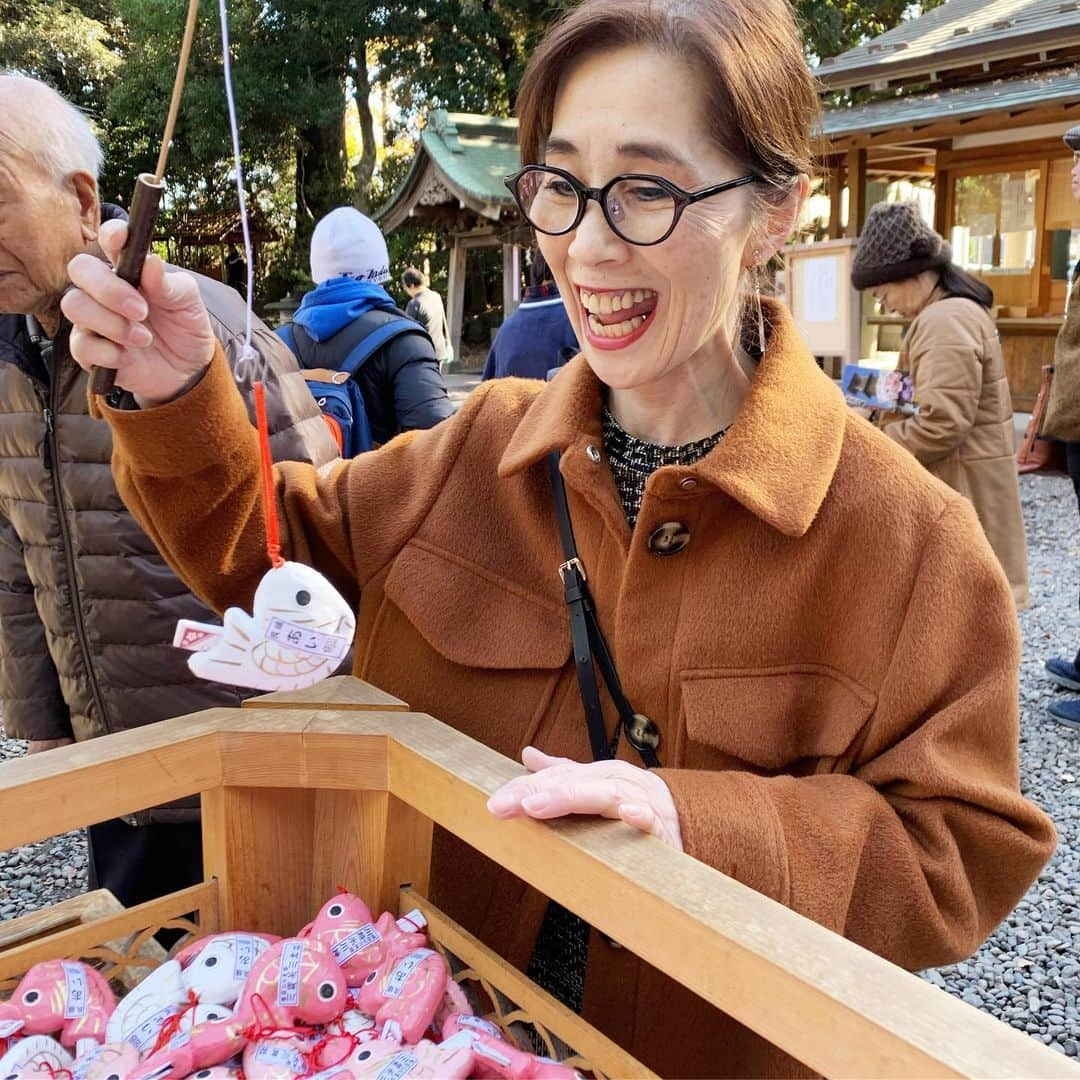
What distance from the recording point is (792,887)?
98cm

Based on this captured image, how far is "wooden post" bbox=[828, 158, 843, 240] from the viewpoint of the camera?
10266mm

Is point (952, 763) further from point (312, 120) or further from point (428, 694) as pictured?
point (312, 120)

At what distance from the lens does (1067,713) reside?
4223mm

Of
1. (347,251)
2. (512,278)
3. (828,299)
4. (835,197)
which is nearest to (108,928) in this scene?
(347,251)

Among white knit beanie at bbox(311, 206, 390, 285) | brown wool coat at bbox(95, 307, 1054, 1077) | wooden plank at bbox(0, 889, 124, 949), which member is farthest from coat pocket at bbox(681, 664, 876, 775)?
white knit beanie at bbox(311, 206, 390, 285)

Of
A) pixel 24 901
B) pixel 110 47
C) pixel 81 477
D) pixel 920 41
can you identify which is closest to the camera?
pixel 81 477

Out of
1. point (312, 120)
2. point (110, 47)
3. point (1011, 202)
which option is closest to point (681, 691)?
point (1011, 202)

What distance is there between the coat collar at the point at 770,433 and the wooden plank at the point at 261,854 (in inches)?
20.6

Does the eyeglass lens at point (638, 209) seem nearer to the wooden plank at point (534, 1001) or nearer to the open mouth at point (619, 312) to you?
the open mouth at point (619, 312)

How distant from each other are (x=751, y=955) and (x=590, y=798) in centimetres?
22

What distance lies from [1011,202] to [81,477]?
10.6 metres

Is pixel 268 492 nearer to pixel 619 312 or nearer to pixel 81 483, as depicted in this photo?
pixel 619 312

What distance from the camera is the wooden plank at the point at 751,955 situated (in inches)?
26.0

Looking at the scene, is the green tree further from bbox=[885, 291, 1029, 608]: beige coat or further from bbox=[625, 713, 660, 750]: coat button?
bbox=[625, 713, 660, 750]: coat button
